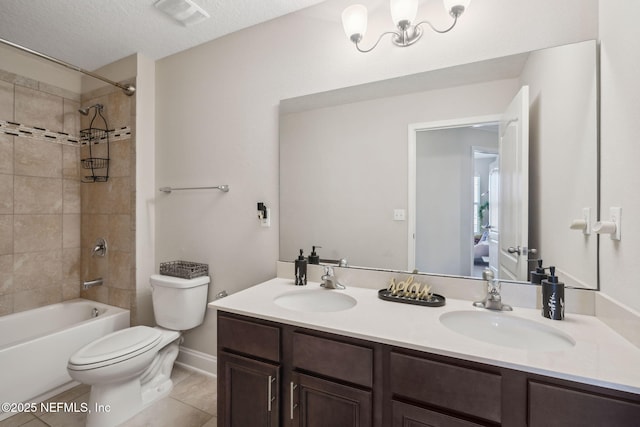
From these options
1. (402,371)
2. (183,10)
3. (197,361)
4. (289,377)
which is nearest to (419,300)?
(402,371)

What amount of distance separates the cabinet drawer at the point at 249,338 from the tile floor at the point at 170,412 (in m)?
0.77

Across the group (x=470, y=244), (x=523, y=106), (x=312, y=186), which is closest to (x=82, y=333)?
(x=312, y=186)

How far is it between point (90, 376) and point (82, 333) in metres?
0.73

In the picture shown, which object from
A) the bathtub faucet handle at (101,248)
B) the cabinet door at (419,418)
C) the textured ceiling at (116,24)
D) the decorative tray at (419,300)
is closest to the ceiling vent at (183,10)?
the textured ceiling at (116,24)

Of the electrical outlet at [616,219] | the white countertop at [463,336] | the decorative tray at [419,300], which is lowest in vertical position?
the white countertop at [463,336]

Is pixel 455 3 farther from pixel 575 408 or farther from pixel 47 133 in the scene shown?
pixel 47 133

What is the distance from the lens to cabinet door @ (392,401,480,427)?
2.91ft

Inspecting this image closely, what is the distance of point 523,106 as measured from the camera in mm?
1281

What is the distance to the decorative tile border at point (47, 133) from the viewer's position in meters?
2.23

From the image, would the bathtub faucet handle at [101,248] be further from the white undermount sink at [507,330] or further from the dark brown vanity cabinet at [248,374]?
the white undermount sink at [507,330]

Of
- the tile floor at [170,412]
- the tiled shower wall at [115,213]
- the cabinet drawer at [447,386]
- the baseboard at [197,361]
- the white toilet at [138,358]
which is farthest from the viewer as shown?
the tiled shower wall at [115,213]

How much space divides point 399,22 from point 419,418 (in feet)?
5.27

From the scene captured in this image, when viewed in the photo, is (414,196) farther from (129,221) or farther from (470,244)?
(129,221)

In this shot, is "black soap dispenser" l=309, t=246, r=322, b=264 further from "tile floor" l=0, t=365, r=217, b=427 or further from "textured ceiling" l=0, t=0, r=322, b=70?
"textured ceiling" l=0, t=0, r=322, b=70
